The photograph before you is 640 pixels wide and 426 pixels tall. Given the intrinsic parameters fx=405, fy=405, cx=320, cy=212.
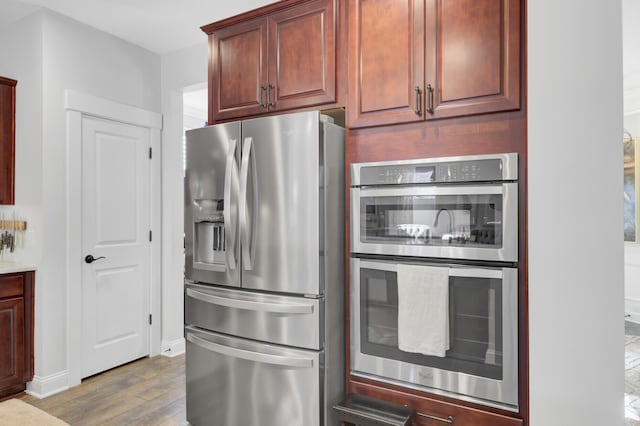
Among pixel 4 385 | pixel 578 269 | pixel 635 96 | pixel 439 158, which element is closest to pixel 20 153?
pixel 4 385

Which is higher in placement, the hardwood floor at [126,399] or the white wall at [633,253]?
the white wall at [633,253]

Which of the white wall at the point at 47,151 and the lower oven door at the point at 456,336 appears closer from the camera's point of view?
the lower oven door at the point at 456,336

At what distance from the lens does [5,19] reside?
3096 millimetres

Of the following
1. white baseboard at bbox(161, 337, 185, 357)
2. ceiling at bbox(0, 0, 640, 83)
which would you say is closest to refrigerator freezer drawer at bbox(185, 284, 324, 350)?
white baseboard at bbox(161, 337, 185, 357)

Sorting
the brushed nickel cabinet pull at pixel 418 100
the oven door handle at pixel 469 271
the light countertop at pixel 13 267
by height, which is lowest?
the light countertop at pixel 13 267

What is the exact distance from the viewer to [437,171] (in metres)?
1.83

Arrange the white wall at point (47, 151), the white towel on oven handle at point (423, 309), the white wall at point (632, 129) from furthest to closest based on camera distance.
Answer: the white wall at point (632, 129) < the white wall at point (47, 151) < the white towel on oven handle at point (423, 309)

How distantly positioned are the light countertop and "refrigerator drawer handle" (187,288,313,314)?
4.81 ft

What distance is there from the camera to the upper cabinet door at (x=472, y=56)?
66.3 inches

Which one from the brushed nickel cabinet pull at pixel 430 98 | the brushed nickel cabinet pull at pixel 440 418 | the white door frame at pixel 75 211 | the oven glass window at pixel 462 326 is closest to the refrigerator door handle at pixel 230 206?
the oven glass window at pixel 462 326

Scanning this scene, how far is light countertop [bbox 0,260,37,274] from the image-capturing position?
2.79m

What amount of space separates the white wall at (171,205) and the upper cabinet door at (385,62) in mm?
2236

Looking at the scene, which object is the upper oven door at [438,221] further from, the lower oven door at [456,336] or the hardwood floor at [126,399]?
the hardwood floor at [126,399]

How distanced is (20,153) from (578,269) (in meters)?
3.66
